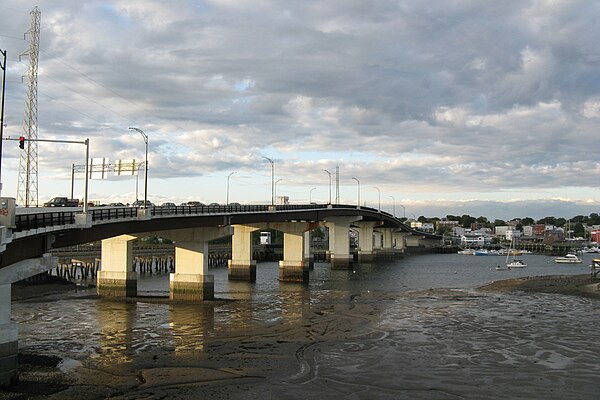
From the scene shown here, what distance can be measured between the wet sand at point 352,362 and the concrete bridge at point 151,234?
4.75 metres

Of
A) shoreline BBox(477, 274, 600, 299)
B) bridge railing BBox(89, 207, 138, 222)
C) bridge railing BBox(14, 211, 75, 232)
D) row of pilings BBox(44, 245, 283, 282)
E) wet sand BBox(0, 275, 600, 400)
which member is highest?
bridge railing BBox(89, 207, 138, 222)

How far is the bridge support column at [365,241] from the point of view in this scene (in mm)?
165250

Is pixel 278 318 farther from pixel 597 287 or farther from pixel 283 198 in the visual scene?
pixel 283 198

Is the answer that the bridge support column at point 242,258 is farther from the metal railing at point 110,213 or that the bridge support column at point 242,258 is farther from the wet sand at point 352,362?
the wet sand at point 352,362

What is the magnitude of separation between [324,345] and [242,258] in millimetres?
55534

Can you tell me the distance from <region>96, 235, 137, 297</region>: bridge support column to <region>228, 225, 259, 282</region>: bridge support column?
2853 centimetres

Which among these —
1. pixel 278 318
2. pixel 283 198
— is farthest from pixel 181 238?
pixel 283 198

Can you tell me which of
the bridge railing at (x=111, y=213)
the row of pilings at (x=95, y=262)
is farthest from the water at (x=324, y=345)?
the row of pilings at (x=95, y=262)

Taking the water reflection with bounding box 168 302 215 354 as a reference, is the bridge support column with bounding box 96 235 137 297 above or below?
above

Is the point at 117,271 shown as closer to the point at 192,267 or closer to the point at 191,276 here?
the point at 192,267

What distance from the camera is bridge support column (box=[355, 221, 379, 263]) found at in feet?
542

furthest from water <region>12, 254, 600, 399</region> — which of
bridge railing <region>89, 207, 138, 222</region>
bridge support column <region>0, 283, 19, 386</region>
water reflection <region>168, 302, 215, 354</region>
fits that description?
bridge railing <region>89, 207, 138, 222</region>

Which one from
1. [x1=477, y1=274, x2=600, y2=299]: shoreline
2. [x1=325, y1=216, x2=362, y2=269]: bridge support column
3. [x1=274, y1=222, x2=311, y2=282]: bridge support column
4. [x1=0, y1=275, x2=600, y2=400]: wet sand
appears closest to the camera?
[x1=0, y1=275, x2=600, y2=400]: wet sand

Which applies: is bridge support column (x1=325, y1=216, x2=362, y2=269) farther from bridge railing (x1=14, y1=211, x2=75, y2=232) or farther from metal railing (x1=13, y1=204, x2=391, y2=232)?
bridge railing (x1=14, y1=211, x2=75, y2=232)
